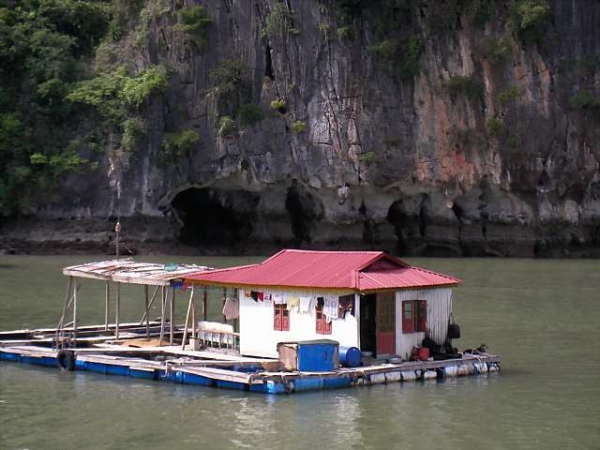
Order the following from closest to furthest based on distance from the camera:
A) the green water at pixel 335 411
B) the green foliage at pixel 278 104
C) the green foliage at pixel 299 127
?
the green water at pixel 335 411 < the green foliage at pixel 299 127 < the green foliage at pixel 278 104

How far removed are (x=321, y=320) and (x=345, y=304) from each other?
61 cm

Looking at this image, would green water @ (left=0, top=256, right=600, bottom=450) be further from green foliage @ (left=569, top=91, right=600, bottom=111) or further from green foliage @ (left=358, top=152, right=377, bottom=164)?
green foliage @ (left=569, top=91, right=600, bottom=111)

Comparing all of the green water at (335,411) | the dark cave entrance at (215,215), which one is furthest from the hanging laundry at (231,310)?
the dark cave entrance at (215,215)

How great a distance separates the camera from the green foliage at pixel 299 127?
52.0 metres

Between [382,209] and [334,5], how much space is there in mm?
9023

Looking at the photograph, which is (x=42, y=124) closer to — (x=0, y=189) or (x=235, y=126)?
(x=0, y=189)

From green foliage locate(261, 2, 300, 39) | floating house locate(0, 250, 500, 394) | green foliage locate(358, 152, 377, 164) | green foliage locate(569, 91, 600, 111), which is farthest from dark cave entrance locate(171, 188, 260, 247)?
floating house locate(0, 250, 500, 394)

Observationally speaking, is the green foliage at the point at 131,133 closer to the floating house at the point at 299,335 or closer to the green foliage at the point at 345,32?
the green foliage at the point at 345,32

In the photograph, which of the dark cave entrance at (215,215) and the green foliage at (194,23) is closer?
the green foliage at (194,23)

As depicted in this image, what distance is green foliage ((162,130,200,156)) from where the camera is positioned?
51.0m

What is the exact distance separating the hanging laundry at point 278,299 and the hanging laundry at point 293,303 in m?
0.13

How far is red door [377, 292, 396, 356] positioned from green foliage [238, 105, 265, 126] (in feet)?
104

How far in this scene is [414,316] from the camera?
70.2ft

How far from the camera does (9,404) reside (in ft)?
61.3
